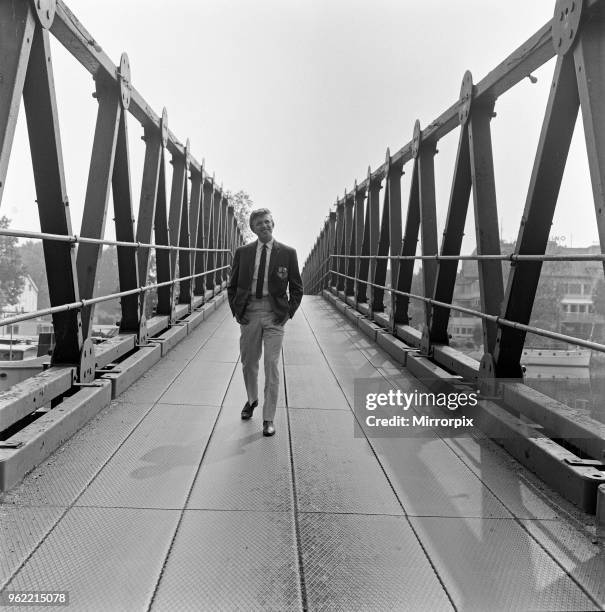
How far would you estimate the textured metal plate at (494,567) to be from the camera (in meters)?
1.87

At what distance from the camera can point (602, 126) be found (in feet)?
8.80

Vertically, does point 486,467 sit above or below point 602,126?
below

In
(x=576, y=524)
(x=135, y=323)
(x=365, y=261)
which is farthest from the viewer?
(x=365, y=261)

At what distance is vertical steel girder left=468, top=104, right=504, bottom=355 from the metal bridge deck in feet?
3.57

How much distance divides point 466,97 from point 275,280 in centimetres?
216

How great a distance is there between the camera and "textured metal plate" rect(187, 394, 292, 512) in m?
2.56

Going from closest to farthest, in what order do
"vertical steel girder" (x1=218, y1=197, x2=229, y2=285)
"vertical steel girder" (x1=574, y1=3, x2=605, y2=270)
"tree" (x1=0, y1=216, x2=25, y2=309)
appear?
"vertical steel girder" (x1=574, y1=3, x2=605, y2=270)
"tree" (x1=0, y1=216, x2=25, y2=309)
"vertical steel girder" (x1=218, y1=197, x2=229, y2=285)

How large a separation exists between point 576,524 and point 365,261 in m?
8.80

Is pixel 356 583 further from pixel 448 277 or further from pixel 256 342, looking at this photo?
pixel 448 277

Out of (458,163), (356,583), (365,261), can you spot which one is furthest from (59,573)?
(365,261)

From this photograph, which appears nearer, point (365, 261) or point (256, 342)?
point (256, 342)

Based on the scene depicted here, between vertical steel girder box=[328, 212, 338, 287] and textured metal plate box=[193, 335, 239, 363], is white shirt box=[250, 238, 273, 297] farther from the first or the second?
vertical steel girder box=[328, 212, 338, 287]

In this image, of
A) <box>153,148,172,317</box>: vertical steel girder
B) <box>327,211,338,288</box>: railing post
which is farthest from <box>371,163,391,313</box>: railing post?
<box>327,211,338,288</box>: railing post

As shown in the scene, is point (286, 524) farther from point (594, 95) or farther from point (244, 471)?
point (594, 95)
